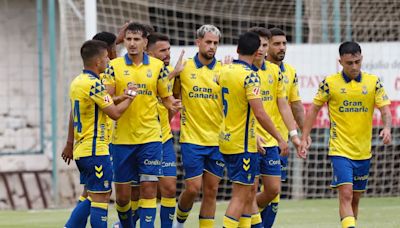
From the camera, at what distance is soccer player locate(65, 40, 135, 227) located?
10789mm

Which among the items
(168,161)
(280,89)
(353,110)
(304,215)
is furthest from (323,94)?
(304,215)

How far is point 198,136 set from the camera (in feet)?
39.1

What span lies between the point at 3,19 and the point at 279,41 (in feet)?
25.9

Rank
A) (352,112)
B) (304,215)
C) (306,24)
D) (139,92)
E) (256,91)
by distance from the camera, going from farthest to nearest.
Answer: (306,24) < (304,215) < (352,112) < (139,92) < (256,91)

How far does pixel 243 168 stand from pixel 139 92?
132 centimetres

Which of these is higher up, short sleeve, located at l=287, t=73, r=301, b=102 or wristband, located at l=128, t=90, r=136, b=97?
wristband, located at l=128, t=90, r=136, b=97

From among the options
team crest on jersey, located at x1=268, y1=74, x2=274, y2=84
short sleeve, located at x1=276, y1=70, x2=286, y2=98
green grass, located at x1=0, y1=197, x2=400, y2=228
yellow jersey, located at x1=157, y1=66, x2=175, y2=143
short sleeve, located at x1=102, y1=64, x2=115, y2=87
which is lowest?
green grass, located at x1=0, y1=197, x2=400, y2=228

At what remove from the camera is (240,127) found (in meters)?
10.9

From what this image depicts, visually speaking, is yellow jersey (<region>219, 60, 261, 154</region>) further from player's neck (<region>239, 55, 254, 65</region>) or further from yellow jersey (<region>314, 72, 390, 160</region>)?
yellow jersey (<region>314, 72, 390, 160</region>)

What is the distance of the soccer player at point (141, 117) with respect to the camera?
11.3m

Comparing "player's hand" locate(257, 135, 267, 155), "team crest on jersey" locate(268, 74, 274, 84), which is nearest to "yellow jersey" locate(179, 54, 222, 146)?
"team crest on jersey" locate(268, 74, 274, 84)

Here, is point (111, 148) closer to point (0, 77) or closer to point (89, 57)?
point (89, 57)

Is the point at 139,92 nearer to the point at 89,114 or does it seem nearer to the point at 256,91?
the point at 89,114

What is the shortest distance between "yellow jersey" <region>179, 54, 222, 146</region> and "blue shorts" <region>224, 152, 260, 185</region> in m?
1.00
